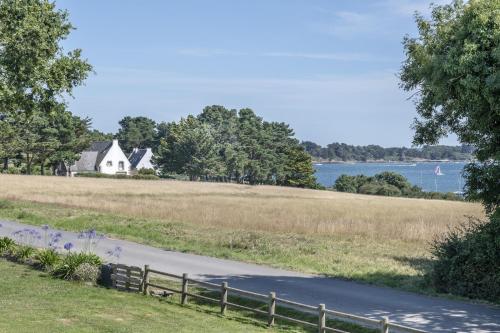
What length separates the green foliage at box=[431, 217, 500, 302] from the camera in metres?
19.9

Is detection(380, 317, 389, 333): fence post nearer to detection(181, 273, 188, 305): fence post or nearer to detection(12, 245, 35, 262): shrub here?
detection(181, 273, 188, 305): fence post

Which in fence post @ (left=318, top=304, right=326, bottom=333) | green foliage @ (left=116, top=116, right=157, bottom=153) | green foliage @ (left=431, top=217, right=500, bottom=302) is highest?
green foliage @ (left=116, top=116, right=157, bottom=153)

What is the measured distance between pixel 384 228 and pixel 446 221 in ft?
20.4

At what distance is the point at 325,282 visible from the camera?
22.5m

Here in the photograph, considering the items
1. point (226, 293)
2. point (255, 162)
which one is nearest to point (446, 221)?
point (226, 293)

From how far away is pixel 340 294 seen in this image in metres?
20.4

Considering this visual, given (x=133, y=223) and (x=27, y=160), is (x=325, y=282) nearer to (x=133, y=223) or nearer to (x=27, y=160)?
(x=133, y=223)

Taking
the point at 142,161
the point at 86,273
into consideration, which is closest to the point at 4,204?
the point at 86,273

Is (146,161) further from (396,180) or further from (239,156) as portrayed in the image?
(396,180)

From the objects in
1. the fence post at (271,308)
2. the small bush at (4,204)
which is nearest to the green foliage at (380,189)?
the small bush at (4,204)

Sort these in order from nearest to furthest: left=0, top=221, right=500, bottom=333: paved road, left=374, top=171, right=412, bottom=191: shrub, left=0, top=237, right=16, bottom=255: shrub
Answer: left=0, top=221, right=500, bottom=333: paved road
left=0, top=237, right=16, bottom=255: shrub
left=374, top=171, right=412, bottom=191: shrub

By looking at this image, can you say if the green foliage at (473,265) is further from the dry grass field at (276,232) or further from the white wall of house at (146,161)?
the white wall of house at (146,161)

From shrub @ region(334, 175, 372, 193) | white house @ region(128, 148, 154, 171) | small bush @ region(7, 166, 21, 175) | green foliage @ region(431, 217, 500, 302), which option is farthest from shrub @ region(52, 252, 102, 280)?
white house @ region(128, 148, 154, 171)

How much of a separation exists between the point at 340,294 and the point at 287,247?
9.30 m
